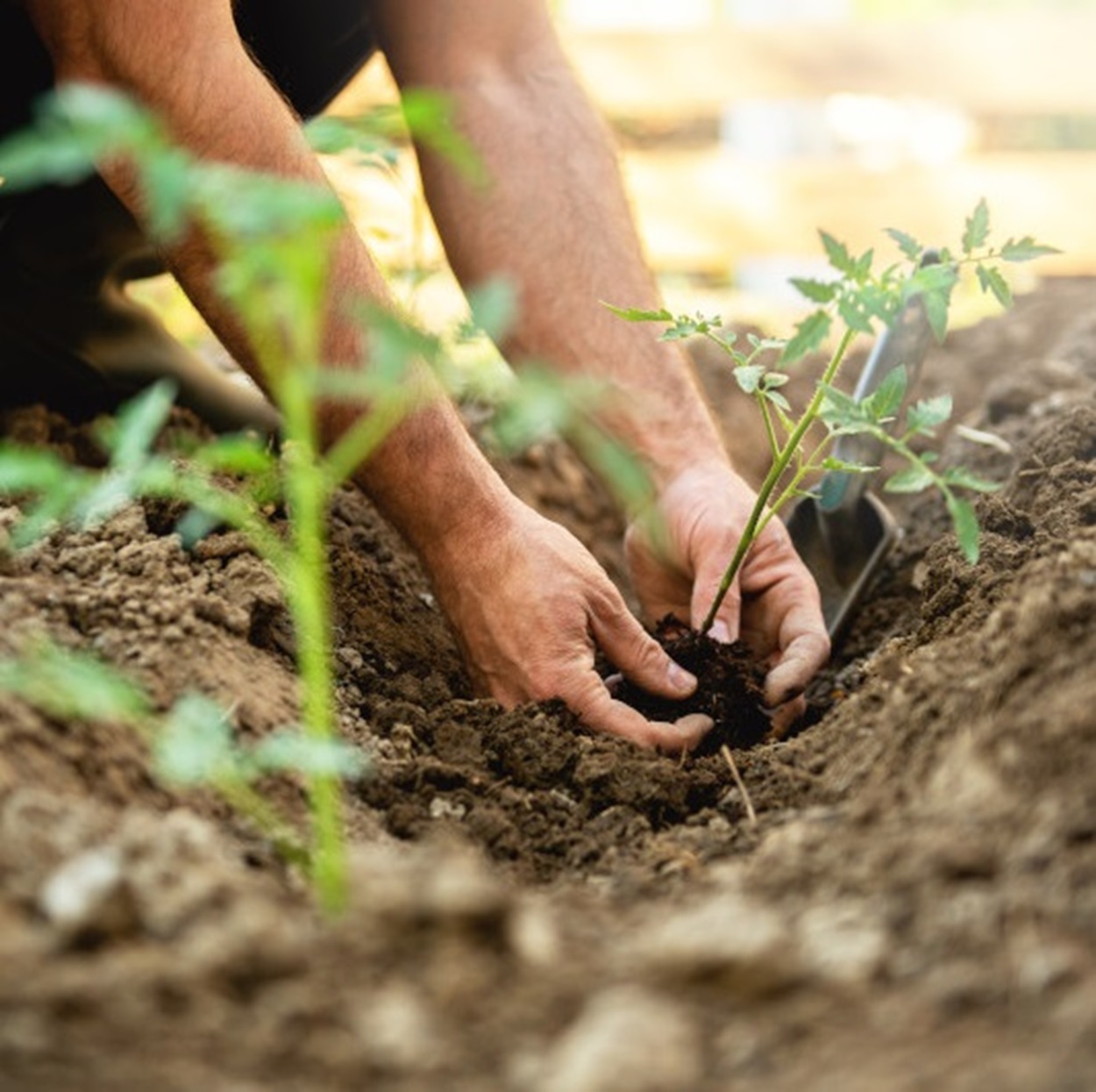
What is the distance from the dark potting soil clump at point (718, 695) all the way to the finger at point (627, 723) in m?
0.03

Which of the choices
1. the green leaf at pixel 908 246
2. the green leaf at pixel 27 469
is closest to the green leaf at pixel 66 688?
the green leaf at pixel 27 469

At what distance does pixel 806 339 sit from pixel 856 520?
31.4 inches

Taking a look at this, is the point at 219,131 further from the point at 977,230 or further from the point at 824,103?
the point at 824,103

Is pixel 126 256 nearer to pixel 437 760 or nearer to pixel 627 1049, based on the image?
pixel 437 760

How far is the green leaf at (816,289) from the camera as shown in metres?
1.37

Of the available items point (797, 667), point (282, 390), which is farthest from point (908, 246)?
point (282, 390)

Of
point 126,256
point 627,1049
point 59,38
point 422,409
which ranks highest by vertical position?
point 126,256

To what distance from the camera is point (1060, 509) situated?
1725 millimetres

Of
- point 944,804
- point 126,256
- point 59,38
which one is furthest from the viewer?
point 126,256

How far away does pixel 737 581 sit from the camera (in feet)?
6.24

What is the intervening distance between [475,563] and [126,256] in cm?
96

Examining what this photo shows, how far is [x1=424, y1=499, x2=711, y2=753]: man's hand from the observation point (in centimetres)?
165

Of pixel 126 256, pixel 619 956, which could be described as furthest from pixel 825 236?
pixel 126 256

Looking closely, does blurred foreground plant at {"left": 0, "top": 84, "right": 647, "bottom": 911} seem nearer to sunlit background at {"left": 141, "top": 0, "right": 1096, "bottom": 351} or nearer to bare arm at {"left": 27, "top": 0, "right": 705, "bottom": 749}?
bare arm at {"left": 27, "top": 0, "right": 705, "bottom": 749}
